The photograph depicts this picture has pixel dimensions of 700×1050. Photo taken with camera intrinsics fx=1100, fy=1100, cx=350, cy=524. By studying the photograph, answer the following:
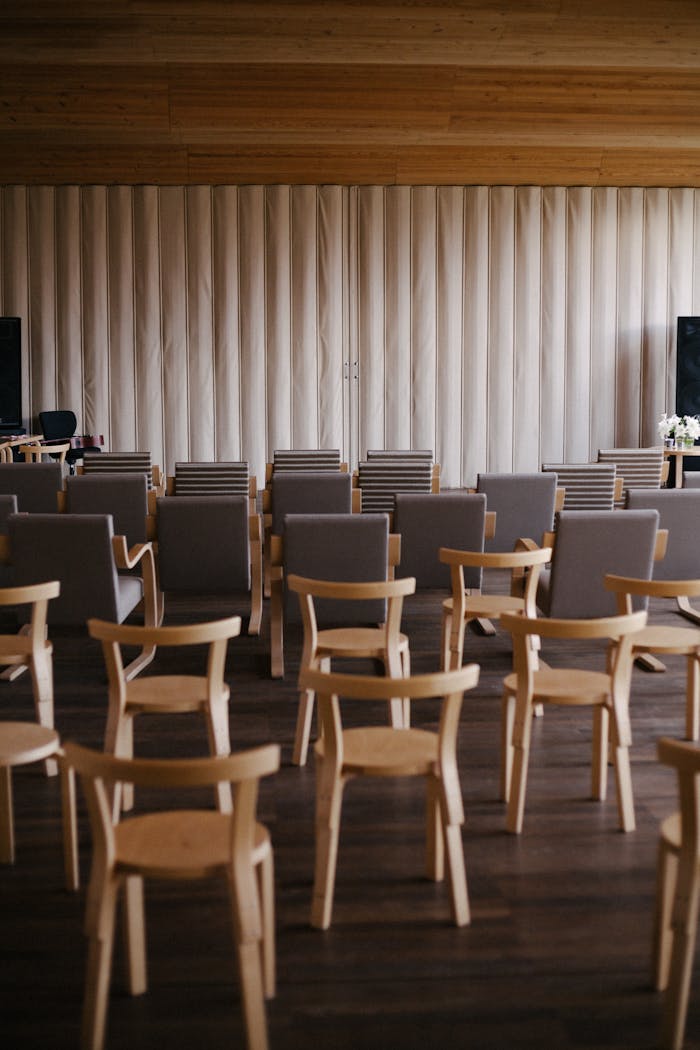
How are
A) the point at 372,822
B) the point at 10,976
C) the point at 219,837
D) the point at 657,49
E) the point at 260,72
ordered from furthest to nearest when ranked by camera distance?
the point at 260,72 < the point at 657,49 < the point at 372,822 < the point at 10,976 < the point at 219,837

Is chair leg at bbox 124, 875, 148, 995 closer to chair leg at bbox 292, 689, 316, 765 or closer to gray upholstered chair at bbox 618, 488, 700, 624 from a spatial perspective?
chair leg at bbox 292, 689, 316, 765

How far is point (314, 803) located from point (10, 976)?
141 centimetres

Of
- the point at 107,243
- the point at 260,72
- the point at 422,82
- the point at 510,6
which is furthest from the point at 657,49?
the point at 107,243

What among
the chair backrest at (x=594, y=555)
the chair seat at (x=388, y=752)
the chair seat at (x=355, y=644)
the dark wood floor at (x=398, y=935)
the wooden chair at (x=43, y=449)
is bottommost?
the dark wood floor at (x=398, y=935)

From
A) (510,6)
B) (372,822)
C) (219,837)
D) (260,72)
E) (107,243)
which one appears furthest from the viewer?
(107,243)

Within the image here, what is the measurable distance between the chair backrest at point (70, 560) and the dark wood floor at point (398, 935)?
113cm

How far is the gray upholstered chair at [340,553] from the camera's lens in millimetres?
5484

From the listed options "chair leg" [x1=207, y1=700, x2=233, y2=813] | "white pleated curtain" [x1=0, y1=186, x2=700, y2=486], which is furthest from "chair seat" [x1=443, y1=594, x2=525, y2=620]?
"white pleated curtain" [x1=0, y1=186, x2=700, y2=486]

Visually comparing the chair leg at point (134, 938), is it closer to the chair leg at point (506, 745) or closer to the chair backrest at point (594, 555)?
the chair leg at point (506, 745)

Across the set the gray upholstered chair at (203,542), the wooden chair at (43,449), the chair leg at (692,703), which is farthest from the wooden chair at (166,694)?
the wooden chair at (43,449)

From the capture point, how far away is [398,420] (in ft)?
44.5

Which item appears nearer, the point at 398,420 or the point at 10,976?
the point at 10,976

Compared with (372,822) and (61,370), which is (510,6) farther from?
(61,370)

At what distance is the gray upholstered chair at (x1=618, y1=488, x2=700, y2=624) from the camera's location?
6137mm
